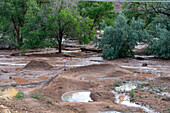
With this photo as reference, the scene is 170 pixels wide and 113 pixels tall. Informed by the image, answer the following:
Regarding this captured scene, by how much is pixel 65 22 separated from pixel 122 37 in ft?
20.7

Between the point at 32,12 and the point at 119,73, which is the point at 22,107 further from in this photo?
the point at 32,12

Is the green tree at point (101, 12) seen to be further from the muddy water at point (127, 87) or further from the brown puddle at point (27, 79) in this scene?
the muddy water at point (127, 87)

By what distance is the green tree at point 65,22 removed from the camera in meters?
24.6

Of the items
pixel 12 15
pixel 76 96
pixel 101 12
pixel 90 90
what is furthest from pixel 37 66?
pixel 101 12

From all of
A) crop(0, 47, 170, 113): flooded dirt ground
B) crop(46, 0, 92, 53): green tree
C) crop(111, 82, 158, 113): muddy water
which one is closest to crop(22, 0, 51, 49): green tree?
crop(46, 0, 92, 53): green tree

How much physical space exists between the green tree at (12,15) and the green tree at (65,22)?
4776 millimetres

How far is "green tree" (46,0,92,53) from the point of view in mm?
24594

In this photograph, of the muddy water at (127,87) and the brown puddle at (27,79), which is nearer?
the muddy water at (127,87)

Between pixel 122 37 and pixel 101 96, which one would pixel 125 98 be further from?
pixel 122 37

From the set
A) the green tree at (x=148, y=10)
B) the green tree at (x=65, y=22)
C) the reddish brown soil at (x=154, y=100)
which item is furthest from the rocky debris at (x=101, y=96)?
the green tree at (x=148, y=10)

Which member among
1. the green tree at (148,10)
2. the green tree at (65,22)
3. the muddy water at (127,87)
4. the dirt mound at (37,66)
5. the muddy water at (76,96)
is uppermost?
the green tree at (148,10)

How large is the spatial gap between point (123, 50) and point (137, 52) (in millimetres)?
5403

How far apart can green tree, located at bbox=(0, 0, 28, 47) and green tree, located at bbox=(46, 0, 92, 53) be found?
188 inches

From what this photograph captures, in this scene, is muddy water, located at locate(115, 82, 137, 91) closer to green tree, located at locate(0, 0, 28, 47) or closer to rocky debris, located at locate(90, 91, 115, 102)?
rocky debris, located at locate(90, 91, 115, 102)
